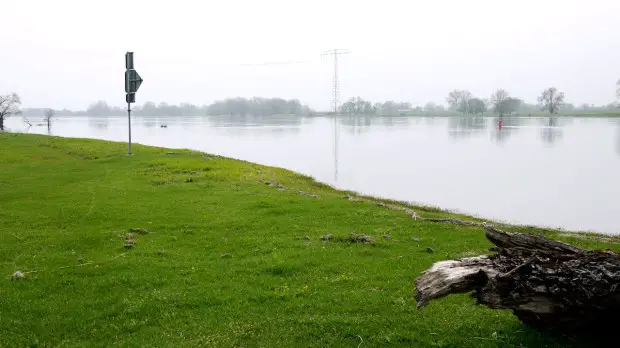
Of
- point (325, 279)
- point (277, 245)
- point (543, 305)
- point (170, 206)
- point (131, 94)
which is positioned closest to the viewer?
point (543, 305)

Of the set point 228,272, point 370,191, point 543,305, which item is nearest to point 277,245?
point 228,272

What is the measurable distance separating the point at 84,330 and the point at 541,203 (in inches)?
698

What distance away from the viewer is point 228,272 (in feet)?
25.6

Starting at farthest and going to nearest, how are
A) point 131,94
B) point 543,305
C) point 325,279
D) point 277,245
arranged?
point 131,94
point 277,245
point 325,279
point 543,305

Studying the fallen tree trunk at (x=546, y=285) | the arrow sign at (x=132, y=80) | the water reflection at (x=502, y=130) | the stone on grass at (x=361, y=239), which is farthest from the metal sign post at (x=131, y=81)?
the water reflection at (x=502, y=130)

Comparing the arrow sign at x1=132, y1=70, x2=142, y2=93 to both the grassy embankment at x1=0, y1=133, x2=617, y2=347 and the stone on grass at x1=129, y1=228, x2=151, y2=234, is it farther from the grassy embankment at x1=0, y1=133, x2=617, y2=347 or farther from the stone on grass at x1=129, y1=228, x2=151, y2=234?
the stone on grass at x1=129, y1=228, x2=151, y2=234

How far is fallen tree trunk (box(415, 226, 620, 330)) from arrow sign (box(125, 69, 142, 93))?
79.0 feet

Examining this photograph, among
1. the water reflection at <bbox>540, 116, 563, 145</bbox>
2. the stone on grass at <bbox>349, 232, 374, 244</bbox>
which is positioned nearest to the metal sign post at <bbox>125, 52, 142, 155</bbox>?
the stone on grass at <bbox>349, 232, 374, 244</bbox>

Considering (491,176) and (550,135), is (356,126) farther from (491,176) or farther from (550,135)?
(491,176)

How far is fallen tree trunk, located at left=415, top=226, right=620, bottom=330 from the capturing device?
15.6 feet

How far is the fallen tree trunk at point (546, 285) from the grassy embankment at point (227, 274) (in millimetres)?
549

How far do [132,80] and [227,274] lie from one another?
21.1 m

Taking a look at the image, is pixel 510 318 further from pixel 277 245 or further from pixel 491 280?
pixel 277 245

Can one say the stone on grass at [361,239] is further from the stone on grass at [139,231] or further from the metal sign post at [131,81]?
the metal sign post at [131,81]
